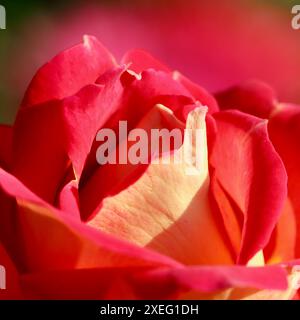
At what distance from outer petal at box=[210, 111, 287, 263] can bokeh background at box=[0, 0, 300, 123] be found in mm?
375

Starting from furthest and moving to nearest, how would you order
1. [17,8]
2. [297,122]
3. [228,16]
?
1. [228,16]
2. [17,8]
3. [297,122]

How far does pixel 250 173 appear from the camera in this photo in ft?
1.35

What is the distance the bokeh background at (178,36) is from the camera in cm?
80

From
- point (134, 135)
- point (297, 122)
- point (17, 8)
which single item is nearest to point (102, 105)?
point (134, 135)

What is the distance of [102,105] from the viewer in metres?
0.40

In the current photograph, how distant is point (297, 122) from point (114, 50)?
376 mm

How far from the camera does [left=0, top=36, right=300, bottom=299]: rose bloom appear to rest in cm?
36

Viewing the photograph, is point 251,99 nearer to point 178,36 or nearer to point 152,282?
point 152,282

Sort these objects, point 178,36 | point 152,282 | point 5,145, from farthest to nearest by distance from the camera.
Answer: point 178,36
point 5,145
point 152,282

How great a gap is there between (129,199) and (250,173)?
0.07 m

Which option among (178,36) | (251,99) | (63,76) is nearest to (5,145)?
(63,76)

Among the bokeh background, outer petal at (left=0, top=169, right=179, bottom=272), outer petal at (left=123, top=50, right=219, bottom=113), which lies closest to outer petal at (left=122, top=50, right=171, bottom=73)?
outer petal at (left=123, top=50, right=219, bottom=113)

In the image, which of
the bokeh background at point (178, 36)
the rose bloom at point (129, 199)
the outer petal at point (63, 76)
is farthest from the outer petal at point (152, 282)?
the bokeh background at point (178, 36)

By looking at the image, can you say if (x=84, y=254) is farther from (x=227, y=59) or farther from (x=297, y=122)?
(x=227, y=59)
